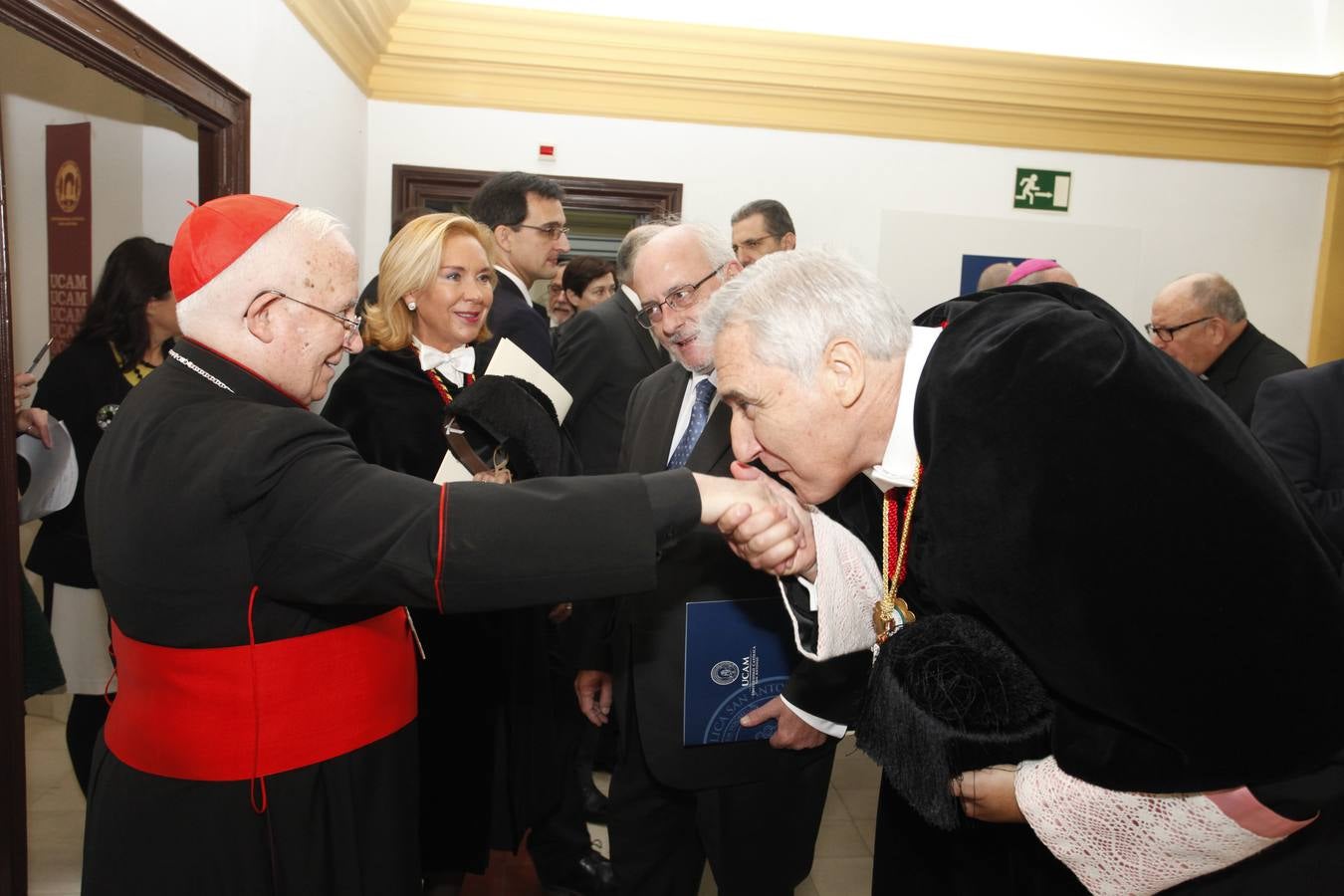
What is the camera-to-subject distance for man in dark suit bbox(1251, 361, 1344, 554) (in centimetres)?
263

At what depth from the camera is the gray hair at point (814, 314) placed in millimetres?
1416

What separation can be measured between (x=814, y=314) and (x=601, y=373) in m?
2.10

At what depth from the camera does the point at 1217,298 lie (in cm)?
393

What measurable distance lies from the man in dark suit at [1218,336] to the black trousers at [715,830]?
2864mm

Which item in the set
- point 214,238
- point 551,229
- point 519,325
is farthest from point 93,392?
point 214,238

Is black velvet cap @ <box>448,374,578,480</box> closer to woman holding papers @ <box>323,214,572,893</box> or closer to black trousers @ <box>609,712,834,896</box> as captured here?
woman holding papers @ <box>323,214,572,893</box>

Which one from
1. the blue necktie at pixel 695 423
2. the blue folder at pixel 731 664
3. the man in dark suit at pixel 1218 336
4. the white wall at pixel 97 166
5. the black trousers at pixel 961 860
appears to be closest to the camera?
the black trousers at pixel 961 860

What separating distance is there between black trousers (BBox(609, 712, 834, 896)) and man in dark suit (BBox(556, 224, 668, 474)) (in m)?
1.44

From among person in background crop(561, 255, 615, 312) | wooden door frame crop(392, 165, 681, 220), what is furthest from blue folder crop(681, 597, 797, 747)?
wooden door frame crop(392, 165, 681, 220)

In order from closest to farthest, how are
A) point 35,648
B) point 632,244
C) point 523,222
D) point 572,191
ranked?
point 35,648
point 632,244
point 523,222
point 572,191

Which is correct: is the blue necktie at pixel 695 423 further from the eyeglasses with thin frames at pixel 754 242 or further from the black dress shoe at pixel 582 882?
the eyeglasses with thin frames at pixel 754 242

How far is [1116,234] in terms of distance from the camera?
5781mm

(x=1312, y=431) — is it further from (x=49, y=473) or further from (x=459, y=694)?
(x=49, y=473)

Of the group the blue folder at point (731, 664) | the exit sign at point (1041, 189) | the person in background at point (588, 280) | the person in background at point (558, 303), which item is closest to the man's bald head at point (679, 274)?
the blue folder at point (731, 664)
